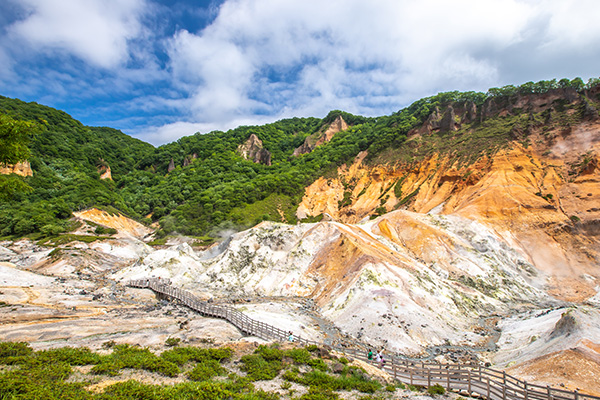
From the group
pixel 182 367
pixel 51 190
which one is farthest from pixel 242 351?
pixel 51 190

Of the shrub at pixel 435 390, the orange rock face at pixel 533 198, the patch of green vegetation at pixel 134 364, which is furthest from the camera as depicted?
the orange rock face at pixel 533 198

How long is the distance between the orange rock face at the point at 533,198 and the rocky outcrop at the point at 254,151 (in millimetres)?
67507

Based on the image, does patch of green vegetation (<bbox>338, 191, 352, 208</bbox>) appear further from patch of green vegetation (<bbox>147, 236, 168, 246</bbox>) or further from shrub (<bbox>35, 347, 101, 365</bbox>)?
shrub (<bbox>35, 347, 101, 365</bbox>)

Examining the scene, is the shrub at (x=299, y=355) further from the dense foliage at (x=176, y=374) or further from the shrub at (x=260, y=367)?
the shrub at (x=260, y=367)

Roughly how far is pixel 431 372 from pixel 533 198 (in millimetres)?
52520

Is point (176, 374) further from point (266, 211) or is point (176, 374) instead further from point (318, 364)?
point (266, 211)

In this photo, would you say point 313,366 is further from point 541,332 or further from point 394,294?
point 541,332

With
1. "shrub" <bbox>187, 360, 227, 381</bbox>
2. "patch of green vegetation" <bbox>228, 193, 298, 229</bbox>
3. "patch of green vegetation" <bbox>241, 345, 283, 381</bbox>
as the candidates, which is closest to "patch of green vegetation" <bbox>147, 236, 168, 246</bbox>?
"patch of green vegetation" <bbox>228, 193, 298, 229</bbox>

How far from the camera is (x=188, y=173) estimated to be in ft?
431

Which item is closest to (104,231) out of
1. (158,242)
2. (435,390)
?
(158,242)

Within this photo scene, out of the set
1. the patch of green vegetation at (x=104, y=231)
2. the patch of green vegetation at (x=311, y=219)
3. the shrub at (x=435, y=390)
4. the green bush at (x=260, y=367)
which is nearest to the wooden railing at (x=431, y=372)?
the shrub at (x=435, y=390)

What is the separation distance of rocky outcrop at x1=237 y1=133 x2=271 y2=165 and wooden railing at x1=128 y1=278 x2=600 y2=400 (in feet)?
328

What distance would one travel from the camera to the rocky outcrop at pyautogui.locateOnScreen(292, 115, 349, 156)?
141m

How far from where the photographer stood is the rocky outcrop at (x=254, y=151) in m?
144
